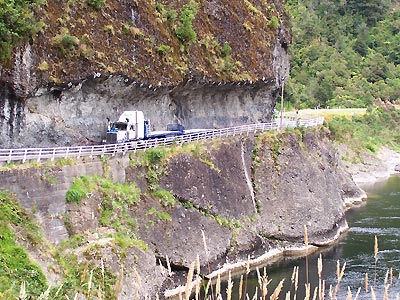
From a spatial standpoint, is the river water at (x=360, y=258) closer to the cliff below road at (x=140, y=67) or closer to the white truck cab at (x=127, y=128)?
the white truck cab at (x=127, y=128)

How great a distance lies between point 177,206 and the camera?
38.8m

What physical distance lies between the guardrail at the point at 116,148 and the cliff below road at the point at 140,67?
2582 millimetres

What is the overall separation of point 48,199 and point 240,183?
18342 mm

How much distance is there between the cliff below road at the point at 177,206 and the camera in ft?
98.8

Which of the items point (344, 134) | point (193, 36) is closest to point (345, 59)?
point (344, 134)

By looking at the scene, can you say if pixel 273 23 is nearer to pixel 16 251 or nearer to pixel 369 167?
pixel 16 251

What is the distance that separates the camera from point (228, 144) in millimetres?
46625

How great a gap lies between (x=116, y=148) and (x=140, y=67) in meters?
7.23

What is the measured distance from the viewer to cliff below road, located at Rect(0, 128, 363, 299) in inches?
1185

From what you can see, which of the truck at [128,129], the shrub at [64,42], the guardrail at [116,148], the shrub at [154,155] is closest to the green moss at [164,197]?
the shrub at [154,155]

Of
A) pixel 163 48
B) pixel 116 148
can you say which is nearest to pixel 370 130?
pixel 163 48

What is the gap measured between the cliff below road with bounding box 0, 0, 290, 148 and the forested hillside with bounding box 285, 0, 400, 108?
5220 cm

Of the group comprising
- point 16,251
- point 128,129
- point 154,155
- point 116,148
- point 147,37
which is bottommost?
point 16,251

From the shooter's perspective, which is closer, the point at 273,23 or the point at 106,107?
the point at 106,107
